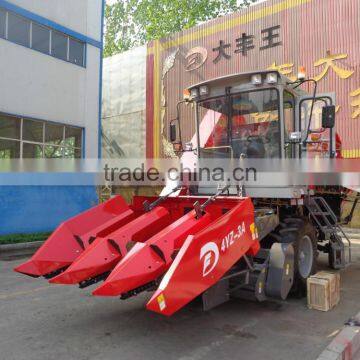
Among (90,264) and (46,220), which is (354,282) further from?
(46,220)

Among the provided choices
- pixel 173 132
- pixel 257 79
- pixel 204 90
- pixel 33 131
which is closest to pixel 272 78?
pixel 257 79

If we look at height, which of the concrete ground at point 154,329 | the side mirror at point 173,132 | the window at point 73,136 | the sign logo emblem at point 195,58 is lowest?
the concrete ground at point 154,329

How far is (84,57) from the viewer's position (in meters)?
14.4

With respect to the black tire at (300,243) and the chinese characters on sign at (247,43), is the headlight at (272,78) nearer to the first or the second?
the black tire at (300,243)

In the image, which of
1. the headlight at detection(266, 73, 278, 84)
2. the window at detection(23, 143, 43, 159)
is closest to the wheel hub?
the headlight at detection(266, 73, 278, 84)

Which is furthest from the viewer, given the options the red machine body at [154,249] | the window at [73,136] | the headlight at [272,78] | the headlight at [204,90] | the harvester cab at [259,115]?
the window at [73,136]

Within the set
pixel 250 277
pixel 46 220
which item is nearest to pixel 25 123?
pixel 46 220

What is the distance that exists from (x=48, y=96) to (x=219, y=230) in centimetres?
1051

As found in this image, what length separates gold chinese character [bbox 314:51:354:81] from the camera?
1454 cm

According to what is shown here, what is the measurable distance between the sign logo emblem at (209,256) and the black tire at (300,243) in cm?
170

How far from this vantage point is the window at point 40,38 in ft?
39.1

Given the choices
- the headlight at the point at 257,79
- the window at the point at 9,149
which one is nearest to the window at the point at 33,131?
the window at the point at 9,149

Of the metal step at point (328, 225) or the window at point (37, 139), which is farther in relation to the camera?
the window at point (37, 139)

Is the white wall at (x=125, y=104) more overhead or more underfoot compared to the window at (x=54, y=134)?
more overhead
